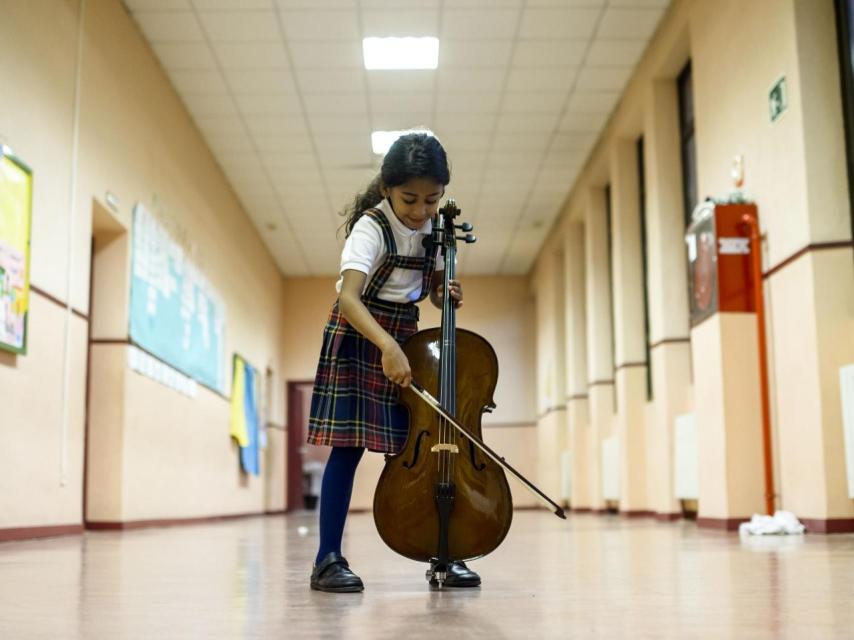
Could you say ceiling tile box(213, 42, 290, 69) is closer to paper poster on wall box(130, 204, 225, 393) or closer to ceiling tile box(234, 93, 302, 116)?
ceiling tile box(234, 93, 302, 116)

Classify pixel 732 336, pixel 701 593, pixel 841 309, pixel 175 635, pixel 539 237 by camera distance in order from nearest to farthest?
1. pixel 175 635
2. pixel 701 593
3. pixel 841 309
4. pixel 732 336
5. pixel 539 237

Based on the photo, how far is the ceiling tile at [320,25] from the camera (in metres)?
6.82

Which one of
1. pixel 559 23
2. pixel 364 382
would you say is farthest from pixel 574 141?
pixel 364 382

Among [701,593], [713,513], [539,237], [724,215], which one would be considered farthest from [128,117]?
[539,237]

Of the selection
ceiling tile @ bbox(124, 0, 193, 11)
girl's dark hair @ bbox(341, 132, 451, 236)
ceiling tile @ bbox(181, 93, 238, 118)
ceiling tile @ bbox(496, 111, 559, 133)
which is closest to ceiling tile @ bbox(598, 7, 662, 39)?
ceiling tile @ bbox(496, 111, 559, 133)

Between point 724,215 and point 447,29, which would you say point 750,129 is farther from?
point 447,29

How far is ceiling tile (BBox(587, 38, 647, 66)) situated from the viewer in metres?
7.45

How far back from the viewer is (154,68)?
25.0 ft

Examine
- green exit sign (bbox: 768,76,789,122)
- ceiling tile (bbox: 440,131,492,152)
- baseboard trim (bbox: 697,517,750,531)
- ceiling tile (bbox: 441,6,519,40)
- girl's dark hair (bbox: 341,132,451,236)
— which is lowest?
baseboard trim (bbox: 697,517,750,531)

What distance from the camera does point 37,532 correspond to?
530 cm

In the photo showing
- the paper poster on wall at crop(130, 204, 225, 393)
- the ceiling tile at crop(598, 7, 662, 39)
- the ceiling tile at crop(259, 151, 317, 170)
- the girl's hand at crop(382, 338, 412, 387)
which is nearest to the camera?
the girl's hand at crop(382, 338, 412, 387)

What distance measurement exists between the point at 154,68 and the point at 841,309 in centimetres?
534

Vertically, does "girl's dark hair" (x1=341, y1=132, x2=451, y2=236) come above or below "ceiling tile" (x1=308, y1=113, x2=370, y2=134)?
below

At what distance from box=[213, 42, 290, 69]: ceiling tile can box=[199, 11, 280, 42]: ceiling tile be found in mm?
Answer: 87
